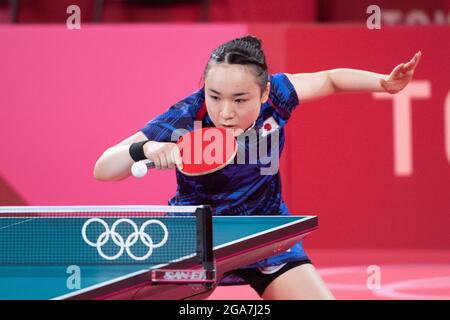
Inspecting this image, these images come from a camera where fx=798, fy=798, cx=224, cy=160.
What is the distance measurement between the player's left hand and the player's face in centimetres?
75

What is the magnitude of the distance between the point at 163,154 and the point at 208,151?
25 centimetres

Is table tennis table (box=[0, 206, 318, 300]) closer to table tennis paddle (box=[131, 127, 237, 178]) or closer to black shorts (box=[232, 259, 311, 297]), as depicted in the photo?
black shorts (box=[232, 259, 311, 297])

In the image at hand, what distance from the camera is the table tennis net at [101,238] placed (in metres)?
3.42

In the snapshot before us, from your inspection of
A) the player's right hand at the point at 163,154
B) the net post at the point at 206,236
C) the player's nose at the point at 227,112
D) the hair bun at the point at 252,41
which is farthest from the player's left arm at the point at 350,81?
the net post at the point at 206,236

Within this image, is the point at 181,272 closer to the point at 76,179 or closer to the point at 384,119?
the point at 76,179

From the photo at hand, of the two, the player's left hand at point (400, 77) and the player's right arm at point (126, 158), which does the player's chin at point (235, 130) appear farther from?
the player's left hand at point (400, 77)

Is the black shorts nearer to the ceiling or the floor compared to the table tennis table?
nearer to the floor

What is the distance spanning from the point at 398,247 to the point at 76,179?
189 cm

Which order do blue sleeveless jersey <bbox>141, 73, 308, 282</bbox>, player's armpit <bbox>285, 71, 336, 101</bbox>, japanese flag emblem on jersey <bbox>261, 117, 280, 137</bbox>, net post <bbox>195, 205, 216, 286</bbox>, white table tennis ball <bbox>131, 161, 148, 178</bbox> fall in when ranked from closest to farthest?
net post <bbox>195, 205, 216, 286</bbox>
white table tennis ball <bbox>131, 161, 148, 178</bbox>
blue sleeveless jersey <bbox>141, 73, 308, 282</bbox>
japanese flag emblem on jersey <bbox>261, 117, 280, 137</bbox>
player's armpit <bbox>285, 71, 336, 101</bbox>

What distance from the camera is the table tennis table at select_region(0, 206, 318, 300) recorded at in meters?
3.38

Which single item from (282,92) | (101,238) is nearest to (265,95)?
(282,92)

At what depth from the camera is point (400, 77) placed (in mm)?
4438

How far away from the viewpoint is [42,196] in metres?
4.51

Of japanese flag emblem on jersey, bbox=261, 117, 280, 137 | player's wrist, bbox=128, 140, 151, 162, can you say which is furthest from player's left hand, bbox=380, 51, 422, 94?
player's wrist, bbox=128, 140, 151, 162
